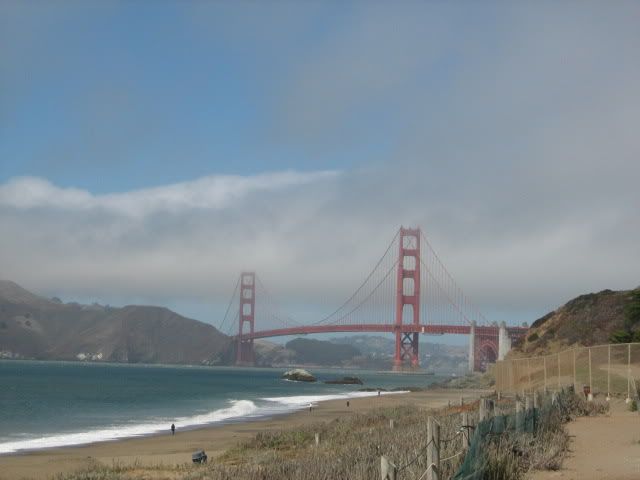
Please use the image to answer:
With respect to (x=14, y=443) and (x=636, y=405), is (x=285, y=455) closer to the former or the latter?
(x=636, y=405)

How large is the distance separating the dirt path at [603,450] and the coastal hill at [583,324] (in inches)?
790

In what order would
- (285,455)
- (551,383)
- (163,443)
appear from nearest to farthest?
(285,455) → (163,443) → (551,383)

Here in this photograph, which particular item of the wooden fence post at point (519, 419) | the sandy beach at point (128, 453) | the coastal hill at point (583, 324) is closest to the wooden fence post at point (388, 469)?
the wooden fence post at point (519, 419)

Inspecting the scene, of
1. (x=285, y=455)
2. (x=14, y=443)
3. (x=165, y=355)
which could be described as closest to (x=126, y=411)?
(x=14, y=443)

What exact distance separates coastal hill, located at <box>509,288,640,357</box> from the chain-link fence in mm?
8207

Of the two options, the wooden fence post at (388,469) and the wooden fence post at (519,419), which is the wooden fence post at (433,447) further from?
the wooden fence post at (519,419)

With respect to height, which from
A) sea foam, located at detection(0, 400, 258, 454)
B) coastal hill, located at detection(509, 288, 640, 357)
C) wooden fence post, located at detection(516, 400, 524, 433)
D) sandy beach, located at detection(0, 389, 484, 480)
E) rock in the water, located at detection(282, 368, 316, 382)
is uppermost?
coastal hill, located at detection(509, 288, 640, 357)

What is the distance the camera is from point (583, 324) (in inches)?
1551

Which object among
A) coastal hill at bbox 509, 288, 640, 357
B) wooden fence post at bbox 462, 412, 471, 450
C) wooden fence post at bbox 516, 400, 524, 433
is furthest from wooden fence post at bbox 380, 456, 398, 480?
coastal hill at bbox 509, 288, 640, 357

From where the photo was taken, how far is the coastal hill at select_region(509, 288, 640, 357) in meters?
36.9

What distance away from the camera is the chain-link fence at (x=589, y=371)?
62.0ft

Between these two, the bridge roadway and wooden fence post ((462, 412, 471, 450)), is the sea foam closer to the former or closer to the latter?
wooden fence post ((462, 412, 471, 450))

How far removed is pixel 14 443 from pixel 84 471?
10845mm

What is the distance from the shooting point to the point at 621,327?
1399 inches
